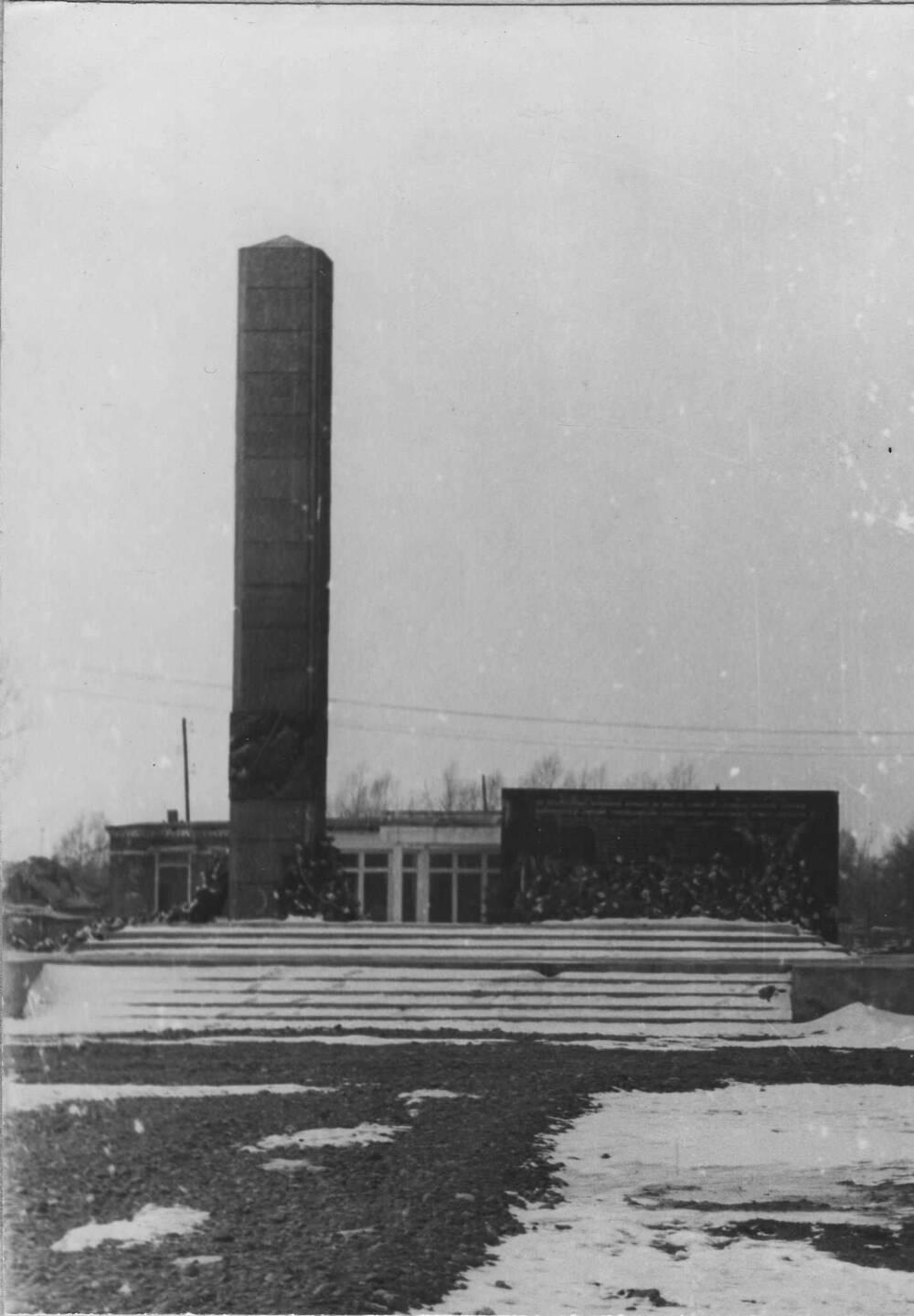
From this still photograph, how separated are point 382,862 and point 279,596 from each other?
1.26 m

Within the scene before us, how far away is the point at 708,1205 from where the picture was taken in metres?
5.33

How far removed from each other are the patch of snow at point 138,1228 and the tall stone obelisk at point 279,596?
1.87 meters

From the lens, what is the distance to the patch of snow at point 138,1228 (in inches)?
201

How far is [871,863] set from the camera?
6.28 m

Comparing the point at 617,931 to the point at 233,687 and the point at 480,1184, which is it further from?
the point at 233,687

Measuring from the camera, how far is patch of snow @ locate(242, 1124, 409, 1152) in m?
5.60

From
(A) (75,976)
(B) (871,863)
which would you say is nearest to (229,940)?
(A) (75,976)

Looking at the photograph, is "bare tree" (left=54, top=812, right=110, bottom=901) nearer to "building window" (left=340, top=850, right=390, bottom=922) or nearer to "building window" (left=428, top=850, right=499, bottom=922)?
"building window" (left=340, top=850, right=390, bottom=922)

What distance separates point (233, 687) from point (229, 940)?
109 cm

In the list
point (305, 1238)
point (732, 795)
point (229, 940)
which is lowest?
point (305, 1238)

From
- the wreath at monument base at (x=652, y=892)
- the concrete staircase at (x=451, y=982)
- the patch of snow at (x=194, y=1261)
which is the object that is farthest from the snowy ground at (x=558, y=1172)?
the wreath at monument base at (x=652, y=892)

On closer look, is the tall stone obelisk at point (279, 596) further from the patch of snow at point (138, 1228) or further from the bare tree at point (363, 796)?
the patch of snow at point (138, 1228)

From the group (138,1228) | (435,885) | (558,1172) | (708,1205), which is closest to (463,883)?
(435,885)

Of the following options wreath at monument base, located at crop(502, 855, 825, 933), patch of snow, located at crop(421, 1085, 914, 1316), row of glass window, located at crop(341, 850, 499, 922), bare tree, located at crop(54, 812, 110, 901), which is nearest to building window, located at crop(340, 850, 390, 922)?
row of glass window, located at crop(341, 850, 499, 922)
